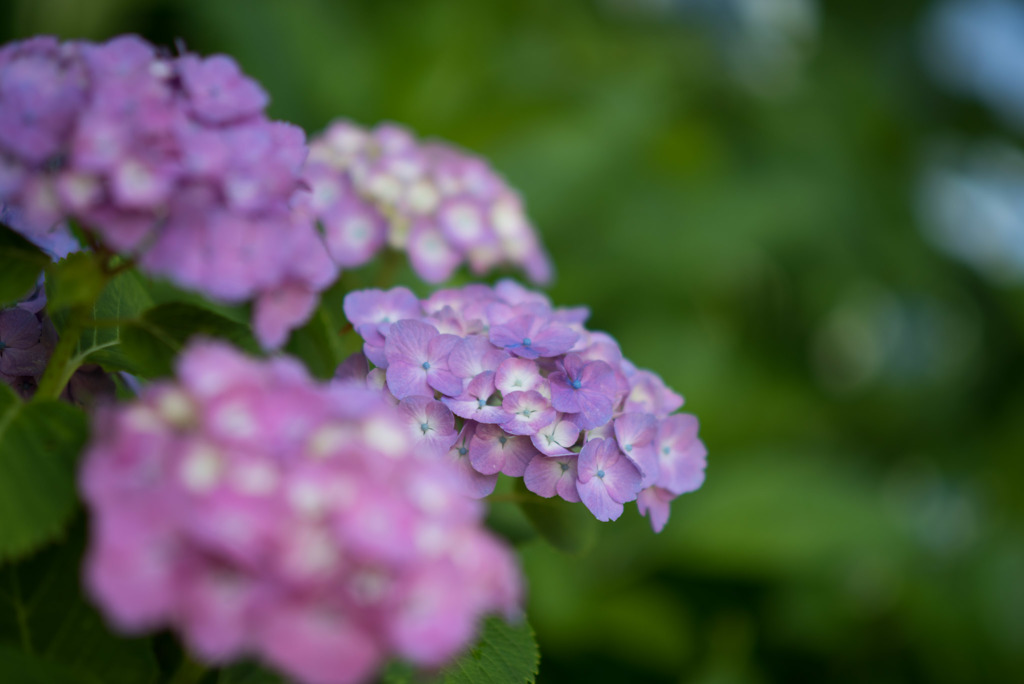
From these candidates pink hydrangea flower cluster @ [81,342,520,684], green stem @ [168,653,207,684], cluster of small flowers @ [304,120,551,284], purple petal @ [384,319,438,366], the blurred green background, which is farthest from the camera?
the blurred green background

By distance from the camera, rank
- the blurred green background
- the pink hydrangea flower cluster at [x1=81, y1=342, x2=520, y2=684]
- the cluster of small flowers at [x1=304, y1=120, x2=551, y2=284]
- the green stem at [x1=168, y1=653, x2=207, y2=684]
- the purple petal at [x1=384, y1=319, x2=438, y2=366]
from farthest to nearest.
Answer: the blurred green background, the cluster of small flowers at [x1=304, y1=120, x2=551, y2=284], the purple petal at [x1=384, y1=319, x2=438, y2=366], the green stem at [x1=168, y1=653, x2=207, y2=684], the pink hydrangea flower cluster at [x1=81, y1=342, x2=520, y2=684]

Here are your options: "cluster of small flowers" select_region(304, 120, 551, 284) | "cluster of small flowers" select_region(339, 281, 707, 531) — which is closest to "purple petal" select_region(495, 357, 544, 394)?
"cluster of small flowers" select_region(339, 281, 707, 531)

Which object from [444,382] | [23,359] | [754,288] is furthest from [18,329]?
[754,288]

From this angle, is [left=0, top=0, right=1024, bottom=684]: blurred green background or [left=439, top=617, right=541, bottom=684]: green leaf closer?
[left=439, top=617, right=541, bottom=684]: green leaf

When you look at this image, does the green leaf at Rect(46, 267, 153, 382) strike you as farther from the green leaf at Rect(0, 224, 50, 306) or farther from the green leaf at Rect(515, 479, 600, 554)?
the green leaf at Rect(515, 479, 600, 554)

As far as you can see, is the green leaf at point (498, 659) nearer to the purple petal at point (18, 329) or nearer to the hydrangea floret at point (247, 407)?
the hydrangea floret at point (247, 407)

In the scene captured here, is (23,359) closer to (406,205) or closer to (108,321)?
(108,321)

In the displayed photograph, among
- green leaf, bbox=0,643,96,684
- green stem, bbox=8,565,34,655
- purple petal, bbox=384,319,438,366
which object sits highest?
purple petal, bbox=384,319,438,366
